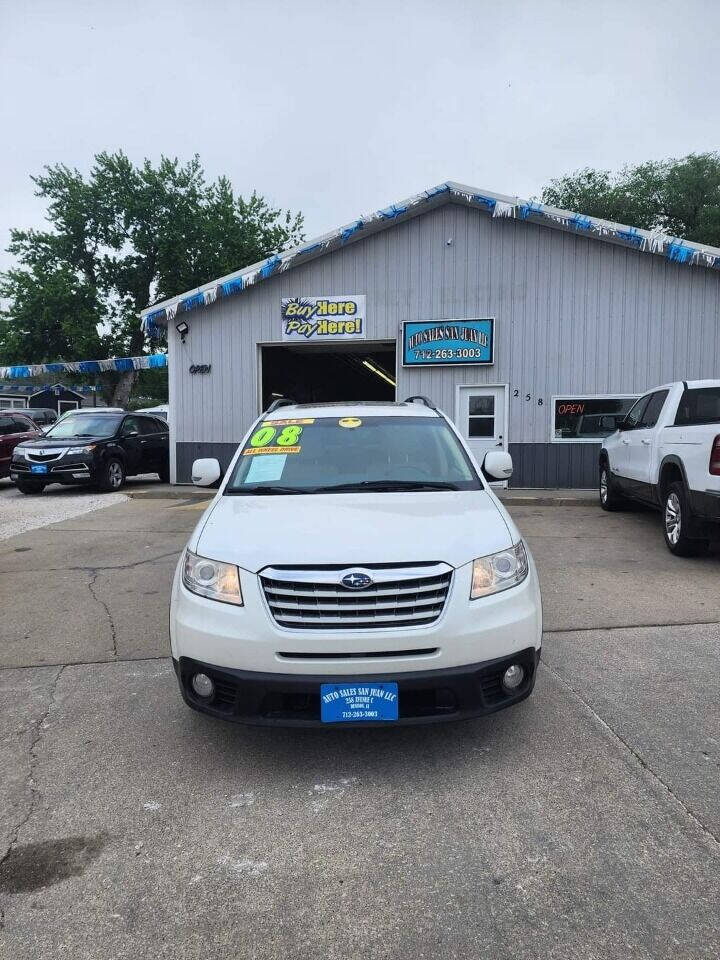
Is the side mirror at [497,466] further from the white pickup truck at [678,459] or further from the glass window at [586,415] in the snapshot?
the glass window at [586,415]

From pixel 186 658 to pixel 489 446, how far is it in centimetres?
1106

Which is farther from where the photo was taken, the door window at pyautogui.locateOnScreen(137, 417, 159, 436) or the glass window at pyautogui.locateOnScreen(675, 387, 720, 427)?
the door window at pyautogui.locateOnScreen(137, 417, 159, 436)

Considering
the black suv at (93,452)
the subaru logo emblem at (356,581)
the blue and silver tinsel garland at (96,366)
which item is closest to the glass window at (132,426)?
the black suv at (93,452)

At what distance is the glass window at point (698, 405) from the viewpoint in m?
7.57

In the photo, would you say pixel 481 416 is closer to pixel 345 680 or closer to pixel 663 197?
pixel 345 680

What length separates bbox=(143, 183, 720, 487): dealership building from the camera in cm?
1260

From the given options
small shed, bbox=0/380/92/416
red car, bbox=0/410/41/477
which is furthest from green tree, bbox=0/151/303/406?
red car, bbox=0/410/41/477

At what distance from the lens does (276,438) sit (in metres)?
4.48

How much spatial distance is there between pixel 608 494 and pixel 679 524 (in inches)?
129

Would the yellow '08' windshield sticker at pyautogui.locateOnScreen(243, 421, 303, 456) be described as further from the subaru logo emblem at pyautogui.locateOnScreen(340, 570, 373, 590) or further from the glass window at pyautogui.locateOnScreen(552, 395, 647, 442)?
the glass window at pyautogui.locateOnScreen(552, 395, 647, 442)

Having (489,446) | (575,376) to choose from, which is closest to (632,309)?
(575,376)

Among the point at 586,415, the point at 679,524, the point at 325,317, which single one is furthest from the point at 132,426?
the point at 679,524

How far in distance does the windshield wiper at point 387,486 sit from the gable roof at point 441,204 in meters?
10.0

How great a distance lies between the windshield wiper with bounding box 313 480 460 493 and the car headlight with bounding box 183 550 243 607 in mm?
957
